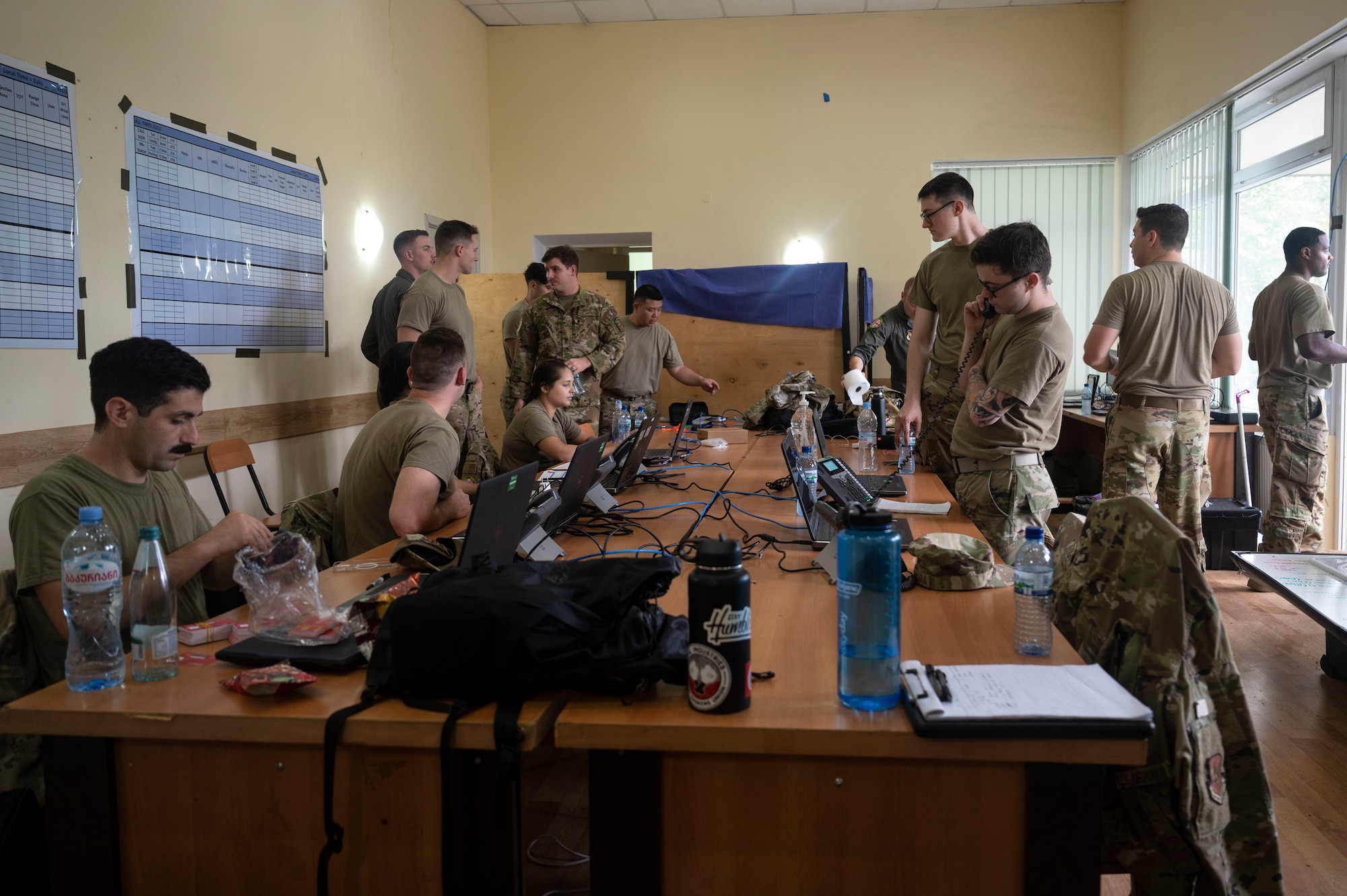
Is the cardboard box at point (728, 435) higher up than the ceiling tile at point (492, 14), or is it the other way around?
the ceiling tile at point (492, 14)

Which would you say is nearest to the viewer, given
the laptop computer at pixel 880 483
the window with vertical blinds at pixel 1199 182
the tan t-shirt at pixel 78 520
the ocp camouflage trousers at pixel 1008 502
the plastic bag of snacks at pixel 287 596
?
the plastic bag of snacks at pixel 287 596

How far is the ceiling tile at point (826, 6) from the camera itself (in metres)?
6.40

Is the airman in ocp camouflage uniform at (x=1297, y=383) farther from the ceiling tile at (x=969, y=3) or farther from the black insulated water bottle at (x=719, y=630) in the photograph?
the black insulated water bottle at (x=719, y=630)

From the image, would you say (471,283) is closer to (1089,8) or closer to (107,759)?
Answer: (1089,8)

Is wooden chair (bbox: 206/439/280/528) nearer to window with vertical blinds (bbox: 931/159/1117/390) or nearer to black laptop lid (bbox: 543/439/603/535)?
black laptop lid (bbox: 543/439/603/535)

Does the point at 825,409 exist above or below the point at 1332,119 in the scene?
below

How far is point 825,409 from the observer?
16.7 feet

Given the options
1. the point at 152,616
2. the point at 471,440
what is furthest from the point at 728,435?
the point at 152,616

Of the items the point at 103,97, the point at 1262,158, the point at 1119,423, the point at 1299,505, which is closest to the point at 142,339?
the point at 103,97

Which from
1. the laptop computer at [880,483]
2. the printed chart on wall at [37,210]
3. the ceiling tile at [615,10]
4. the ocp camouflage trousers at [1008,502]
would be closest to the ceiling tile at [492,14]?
the ceiling tile at [615,10]

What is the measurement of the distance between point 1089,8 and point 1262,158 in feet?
7.24

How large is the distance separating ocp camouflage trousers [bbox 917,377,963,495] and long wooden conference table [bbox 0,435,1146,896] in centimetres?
212

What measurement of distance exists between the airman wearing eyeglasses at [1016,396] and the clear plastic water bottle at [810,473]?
1.45ft

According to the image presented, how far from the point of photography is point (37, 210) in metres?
2.95
